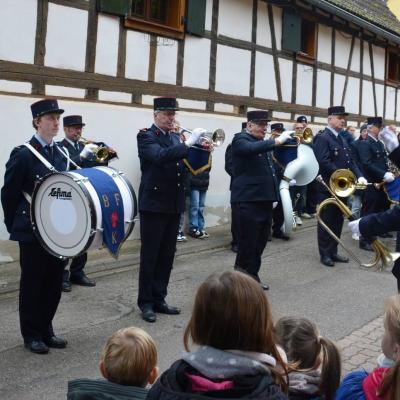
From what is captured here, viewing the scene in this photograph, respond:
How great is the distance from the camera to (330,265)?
8312 mm

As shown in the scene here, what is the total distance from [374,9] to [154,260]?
13672mm

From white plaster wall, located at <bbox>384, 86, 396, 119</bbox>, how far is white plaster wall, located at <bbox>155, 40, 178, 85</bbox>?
9129 mm

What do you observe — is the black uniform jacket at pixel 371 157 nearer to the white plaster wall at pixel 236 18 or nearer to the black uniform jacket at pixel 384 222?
the white plaster wall at pixel 236 18

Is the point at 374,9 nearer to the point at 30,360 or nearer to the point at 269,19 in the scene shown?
the point at 269,19

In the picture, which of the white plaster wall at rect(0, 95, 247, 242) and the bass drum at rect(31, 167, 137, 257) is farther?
the white plaster wall at rect(0, 95, 247, 242)

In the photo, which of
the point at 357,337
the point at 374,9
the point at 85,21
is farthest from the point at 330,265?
the point at 374,9

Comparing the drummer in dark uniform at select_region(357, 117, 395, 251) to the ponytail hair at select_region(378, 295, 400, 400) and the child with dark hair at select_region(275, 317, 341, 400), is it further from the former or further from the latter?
the ponytail hair at select_region(378, 295, 400, 400)

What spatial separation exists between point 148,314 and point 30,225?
1558 mm

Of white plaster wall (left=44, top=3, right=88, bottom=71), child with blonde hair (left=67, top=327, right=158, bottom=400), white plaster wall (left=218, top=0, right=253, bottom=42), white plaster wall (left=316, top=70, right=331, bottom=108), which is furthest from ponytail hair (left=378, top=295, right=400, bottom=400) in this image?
white plaster wall (left=316, top=70, right=331, bottom=108)

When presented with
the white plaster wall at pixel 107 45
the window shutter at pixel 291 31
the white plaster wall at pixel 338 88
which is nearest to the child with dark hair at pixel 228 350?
the white plaster wall at pixel 107 45

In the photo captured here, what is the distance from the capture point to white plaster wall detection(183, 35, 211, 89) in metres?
10.1

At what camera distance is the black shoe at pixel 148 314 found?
559cm

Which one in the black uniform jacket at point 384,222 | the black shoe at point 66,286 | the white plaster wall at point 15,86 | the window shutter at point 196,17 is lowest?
the black shoe at point 66,286

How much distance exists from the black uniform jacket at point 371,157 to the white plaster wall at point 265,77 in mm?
2973
